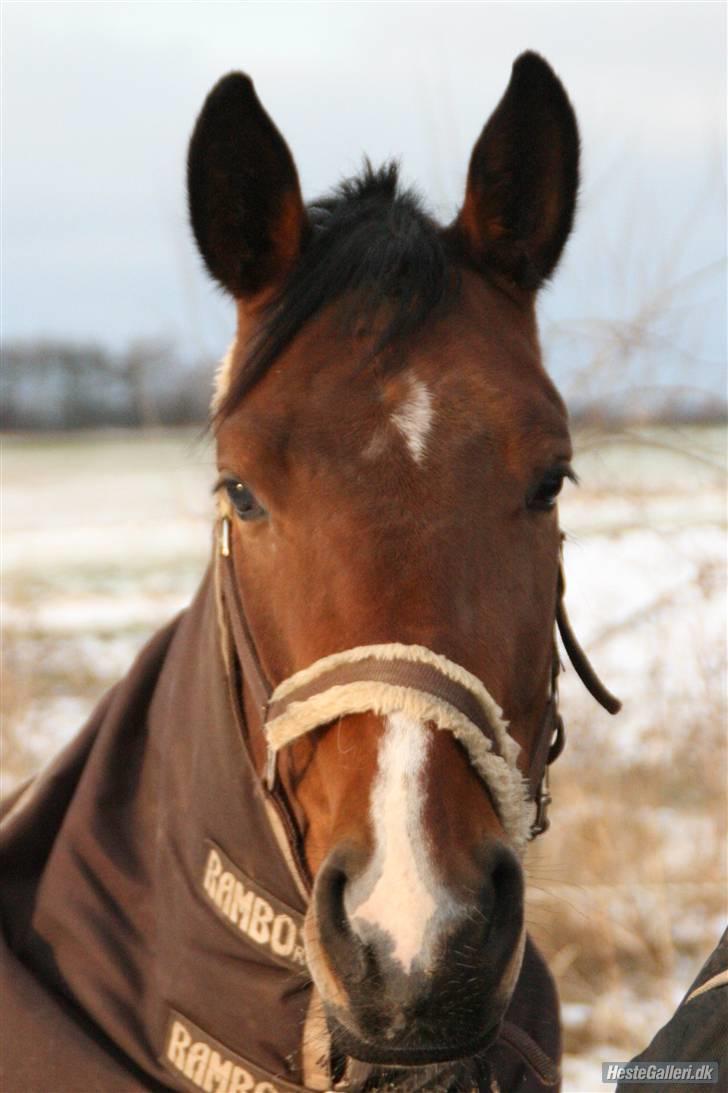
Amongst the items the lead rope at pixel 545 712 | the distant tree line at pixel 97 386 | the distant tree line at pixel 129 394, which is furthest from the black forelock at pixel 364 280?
the distant tree line at pixel 97 386

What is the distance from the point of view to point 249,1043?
79.2 inches

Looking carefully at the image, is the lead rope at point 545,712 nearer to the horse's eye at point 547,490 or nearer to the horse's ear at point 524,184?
the horse's eye at point 547,490

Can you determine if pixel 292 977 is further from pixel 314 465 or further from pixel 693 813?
pixel 693 813

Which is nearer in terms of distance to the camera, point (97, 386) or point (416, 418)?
point (416, 418)

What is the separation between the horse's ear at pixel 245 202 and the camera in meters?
2.19

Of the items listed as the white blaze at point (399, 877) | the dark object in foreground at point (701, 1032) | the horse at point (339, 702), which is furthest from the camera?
the dark object in foreground at point (701, 1032)

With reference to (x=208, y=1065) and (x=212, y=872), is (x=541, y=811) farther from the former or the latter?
(x=208, y=1065)

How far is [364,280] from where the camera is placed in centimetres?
206

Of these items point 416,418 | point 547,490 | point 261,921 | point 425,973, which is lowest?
point 261,921

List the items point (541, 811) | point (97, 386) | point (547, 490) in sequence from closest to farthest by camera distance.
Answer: point (547, 490) → point (541, 811) → point (97, 386)

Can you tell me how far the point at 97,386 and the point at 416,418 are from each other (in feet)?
19.2

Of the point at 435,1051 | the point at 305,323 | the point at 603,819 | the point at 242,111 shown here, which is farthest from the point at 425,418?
the point at 603,819

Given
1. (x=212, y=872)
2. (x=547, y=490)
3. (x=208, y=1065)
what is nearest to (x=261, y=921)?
(x=212, y=872)

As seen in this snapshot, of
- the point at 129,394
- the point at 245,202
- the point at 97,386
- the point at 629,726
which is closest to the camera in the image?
the point at 245,202
